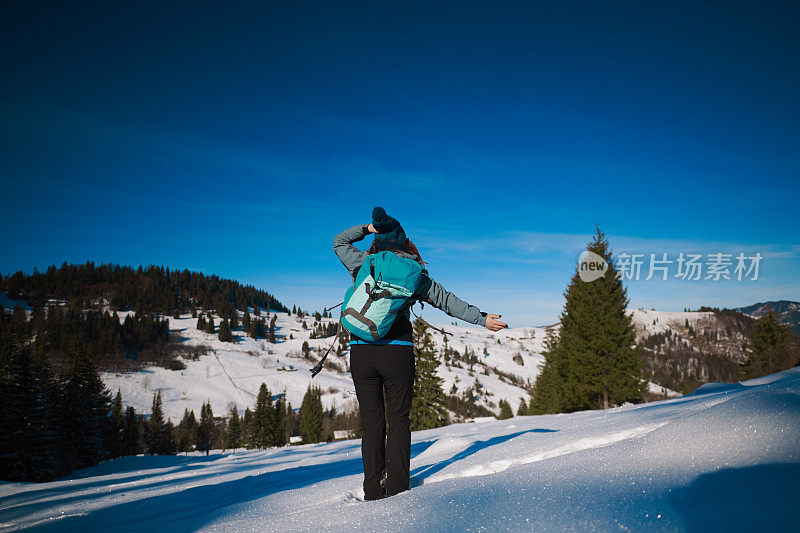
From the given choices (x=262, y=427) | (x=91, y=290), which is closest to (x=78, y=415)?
(x=262, y=427)

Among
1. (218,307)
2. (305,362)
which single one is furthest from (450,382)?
(218,307)

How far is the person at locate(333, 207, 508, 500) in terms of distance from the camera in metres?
2.95

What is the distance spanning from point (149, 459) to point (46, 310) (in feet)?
627

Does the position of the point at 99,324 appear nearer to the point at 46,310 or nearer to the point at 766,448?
the point at 46,310

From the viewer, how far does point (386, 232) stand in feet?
10.7

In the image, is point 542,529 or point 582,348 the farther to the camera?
point 582,348

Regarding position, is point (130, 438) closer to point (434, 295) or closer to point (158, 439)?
point (158, 439)

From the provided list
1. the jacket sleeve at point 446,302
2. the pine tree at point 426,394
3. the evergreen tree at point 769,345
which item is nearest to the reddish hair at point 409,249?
the jacket sleeve at point 446,302

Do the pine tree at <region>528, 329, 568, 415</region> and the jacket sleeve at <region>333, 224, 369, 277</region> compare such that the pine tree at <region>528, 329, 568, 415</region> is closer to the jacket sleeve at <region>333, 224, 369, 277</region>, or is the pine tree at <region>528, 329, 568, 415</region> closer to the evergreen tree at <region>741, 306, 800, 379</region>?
the evergreen tree at <region>741, 306, 800, 379</region>

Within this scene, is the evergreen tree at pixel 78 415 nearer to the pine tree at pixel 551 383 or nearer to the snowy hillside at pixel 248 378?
the pine tree at pixel 551 383

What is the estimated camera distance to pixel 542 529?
162 cm

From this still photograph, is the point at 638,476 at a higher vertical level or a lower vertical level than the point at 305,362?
higher

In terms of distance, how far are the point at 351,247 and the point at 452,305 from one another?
1.07 meters

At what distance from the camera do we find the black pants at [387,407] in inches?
116
